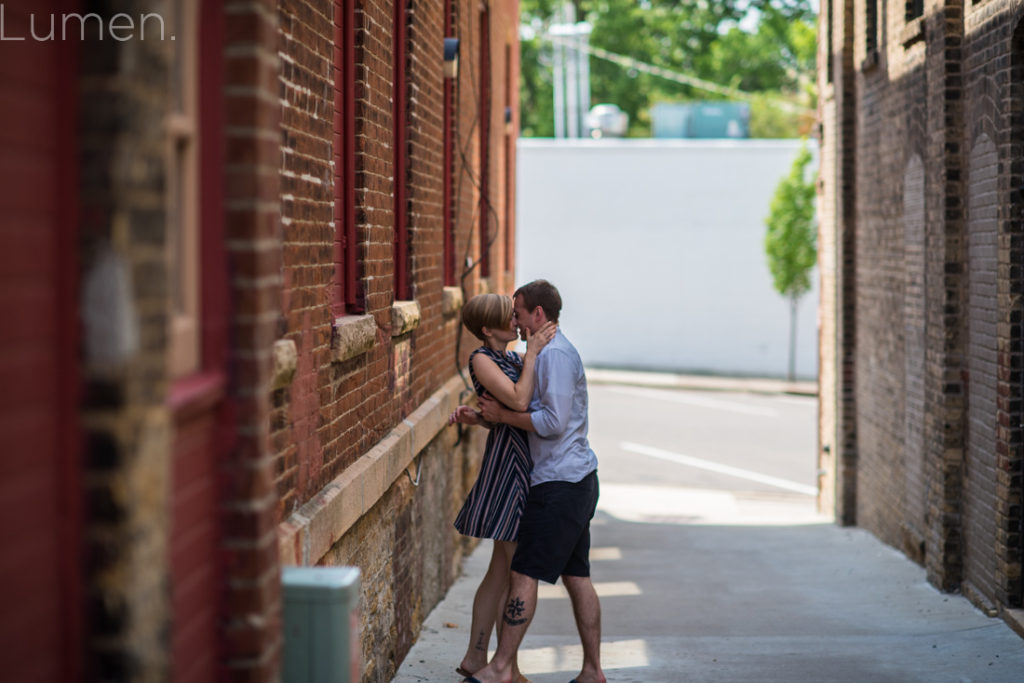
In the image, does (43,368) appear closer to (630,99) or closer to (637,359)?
(637,359)

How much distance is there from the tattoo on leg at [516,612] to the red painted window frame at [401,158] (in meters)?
2.36

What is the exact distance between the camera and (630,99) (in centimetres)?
5075

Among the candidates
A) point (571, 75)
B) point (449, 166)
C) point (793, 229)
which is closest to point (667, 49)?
point (571, 75)

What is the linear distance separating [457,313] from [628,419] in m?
12.3

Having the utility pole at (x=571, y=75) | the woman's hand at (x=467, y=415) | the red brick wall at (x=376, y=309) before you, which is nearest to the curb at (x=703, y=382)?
the utility pole at (x=571, y=75)

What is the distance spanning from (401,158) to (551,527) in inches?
108

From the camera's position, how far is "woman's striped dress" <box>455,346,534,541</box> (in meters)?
5.74

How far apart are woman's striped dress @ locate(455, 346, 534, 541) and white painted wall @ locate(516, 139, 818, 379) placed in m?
22.7

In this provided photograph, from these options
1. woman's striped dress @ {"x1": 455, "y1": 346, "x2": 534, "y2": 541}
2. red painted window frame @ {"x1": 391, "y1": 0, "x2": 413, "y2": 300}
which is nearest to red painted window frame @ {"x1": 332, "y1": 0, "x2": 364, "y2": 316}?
woman's striped dress @ {"x1": 455, "y1": 346, "x2": 534, "y2": 541}

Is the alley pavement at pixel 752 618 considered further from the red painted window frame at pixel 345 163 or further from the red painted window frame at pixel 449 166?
the red painted window frame at pixel 449 166

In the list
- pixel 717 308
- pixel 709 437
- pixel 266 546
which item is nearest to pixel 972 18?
pixel 266 546

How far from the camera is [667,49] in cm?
5094

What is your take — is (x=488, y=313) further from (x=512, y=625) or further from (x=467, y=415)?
(x=512, y=625)

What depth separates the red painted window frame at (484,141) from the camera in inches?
456
